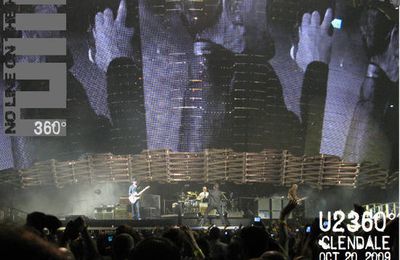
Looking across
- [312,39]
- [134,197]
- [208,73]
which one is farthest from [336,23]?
[134,197]

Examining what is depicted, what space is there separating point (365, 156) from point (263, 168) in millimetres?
3179

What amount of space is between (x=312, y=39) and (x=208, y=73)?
3.22 m

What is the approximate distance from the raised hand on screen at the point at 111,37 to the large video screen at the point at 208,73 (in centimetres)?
3

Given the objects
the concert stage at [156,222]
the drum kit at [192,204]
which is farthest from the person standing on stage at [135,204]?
the drum kit at [192,204]

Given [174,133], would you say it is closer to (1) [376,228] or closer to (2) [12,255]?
(1) [376,228]

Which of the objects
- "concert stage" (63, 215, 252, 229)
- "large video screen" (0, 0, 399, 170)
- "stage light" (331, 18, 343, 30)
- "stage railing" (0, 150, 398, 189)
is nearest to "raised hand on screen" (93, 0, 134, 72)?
"large video screen" (0, 0, 399, 170)

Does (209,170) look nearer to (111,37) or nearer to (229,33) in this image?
(229,33)

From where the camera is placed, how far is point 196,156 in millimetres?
19938

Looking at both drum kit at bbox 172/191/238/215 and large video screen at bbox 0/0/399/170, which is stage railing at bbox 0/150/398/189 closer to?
large video screen at bbox 0/0/399/170

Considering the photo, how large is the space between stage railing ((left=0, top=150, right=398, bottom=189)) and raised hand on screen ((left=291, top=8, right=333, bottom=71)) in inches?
119

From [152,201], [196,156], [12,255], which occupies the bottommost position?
[152,201]

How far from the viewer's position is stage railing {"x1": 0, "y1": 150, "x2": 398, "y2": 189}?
19594mm

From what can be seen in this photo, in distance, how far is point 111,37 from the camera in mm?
18656

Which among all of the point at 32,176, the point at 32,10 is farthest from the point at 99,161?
the point at 32,10
